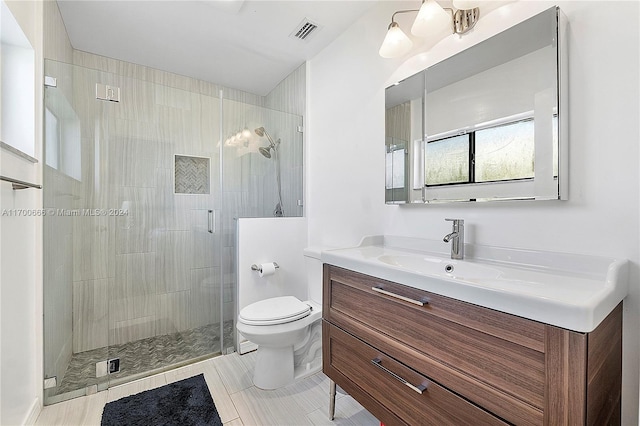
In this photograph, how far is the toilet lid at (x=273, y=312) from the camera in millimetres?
1713

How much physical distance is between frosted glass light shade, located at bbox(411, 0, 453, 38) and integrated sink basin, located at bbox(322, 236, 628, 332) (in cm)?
103

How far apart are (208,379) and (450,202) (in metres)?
1.81

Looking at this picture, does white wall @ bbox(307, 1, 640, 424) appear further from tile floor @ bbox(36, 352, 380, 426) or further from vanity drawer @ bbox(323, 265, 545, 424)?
tile floor @ bbox(36, 352, 380, 426)

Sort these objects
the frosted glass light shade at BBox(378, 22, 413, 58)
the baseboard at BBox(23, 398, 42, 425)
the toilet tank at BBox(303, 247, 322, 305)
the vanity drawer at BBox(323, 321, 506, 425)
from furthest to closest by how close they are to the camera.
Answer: the toilet tank at BBox(303, 247, 322, 305) < the frosted glass light shade at BBox(378, 22, 413, 58) < the baseboard at BBox(23, 398, 42, 425) < the vanity drawer at BBox(323, 321, 506, 425)

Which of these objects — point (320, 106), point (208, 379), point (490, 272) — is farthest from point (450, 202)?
point (208, 379)

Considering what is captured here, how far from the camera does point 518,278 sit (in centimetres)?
97

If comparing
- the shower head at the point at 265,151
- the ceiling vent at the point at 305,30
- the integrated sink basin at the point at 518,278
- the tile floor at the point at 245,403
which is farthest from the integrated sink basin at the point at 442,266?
the ceiling vent at the point at 305,30

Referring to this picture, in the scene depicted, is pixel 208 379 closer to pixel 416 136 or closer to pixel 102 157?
pixel 102 157

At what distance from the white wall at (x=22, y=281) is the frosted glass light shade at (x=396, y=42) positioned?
172 centimetres

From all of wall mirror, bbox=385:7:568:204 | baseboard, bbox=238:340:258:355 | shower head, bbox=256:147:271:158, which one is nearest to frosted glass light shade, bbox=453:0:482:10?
wall mirror, bbox=385:7:568:204

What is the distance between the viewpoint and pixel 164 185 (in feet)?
6.87

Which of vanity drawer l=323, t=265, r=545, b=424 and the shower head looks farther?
the shower head

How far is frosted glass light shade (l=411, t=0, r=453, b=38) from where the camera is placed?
1350mm

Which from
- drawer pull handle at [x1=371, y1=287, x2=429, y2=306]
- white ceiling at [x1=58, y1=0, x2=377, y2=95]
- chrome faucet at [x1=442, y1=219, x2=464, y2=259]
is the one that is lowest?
drawer pull handle at [x1=371, y1=287, x2=429, y2=306]
